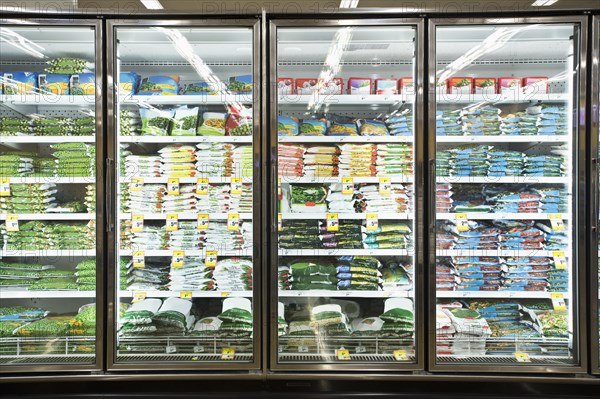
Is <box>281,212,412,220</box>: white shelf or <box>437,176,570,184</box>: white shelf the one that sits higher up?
<box>437,176,570,184</box>: white shelf

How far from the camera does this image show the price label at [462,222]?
2490 mm

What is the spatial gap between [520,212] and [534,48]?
3.73 feet

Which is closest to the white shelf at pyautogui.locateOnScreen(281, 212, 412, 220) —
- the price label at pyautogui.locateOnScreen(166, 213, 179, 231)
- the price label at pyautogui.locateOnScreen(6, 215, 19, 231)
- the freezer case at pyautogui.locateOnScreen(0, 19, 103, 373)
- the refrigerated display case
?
the refrigerated display case

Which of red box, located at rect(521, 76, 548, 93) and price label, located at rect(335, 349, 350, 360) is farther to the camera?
red box, located at rect(521, 76, 548, 93)

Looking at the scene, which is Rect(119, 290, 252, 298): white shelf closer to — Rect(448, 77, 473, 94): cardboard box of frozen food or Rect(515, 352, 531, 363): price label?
Rect(515, 352, 531, 363): price label

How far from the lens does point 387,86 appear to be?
8.98 feet

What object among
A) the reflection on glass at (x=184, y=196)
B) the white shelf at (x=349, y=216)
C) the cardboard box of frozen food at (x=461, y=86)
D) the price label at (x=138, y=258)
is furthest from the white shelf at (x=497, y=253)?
the price label at (x=138, y=258)

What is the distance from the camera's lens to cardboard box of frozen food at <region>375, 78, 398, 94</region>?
2.73 metres

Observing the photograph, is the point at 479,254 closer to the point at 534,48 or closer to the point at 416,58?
the point at 416,58

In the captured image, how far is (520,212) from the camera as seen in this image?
8.68 feet

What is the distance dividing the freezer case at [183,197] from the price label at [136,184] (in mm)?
14

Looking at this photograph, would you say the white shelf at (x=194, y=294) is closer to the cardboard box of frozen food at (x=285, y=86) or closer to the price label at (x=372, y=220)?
the price label at (x=372, y=220)

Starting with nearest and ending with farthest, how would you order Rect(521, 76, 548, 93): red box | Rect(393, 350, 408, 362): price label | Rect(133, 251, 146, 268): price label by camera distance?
Rect(393, 350, 408, 362): price label < Rect(133, 251, 146, 268): price label < Rect(521, 76, 548, 93): red box

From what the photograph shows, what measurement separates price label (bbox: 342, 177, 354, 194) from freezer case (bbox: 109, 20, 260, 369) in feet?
2.00
